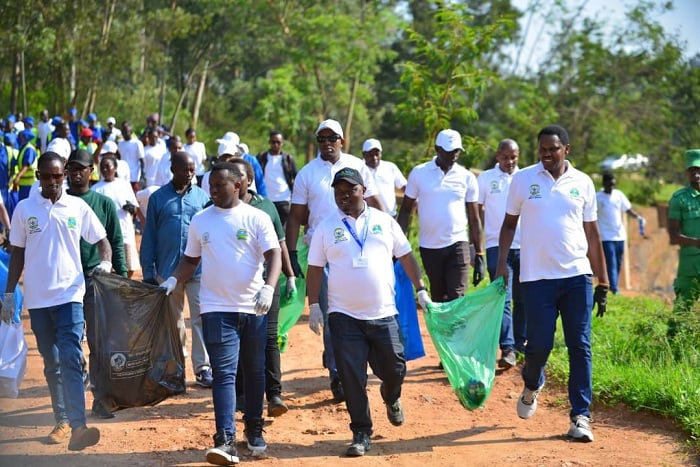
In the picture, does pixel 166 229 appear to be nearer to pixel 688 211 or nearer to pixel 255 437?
pixel 255 437

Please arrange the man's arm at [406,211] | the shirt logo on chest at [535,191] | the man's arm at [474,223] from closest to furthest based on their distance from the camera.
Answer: the shirt logo on chest at [535,191], the man's arm at [406,211], the man's arm at [474,223]

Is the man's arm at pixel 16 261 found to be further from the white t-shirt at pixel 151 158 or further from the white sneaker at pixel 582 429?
the white t-shirt at pixel 151 158

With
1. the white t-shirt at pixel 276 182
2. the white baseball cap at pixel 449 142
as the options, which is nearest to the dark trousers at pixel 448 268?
the white baseball cap at pixel 449 142

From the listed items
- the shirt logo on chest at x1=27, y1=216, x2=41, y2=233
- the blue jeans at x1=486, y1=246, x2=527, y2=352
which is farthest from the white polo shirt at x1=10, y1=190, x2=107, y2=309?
the blue jeans at x1=486, y1=246, x2=527, y2=352

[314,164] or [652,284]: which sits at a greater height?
[314,164]

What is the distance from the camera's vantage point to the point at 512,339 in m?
9.16

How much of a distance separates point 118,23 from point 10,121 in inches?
540

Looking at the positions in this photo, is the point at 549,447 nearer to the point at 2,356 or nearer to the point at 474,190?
the point at 474,190

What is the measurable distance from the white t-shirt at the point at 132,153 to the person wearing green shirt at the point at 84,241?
9.93 meters

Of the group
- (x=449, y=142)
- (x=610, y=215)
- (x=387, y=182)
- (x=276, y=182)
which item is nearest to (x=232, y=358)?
(x=449, y=142)

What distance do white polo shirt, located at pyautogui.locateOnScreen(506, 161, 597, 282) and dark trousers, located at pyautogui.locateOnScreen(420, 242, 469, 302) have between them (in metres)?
1.79

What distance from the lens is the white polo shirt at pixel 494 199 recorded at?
9.24m

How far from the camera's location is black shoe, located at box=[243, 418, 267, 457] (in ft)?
21.2

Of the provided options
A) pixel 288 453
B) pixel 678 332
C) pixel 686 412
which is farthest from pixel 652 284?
pixel 288 453
